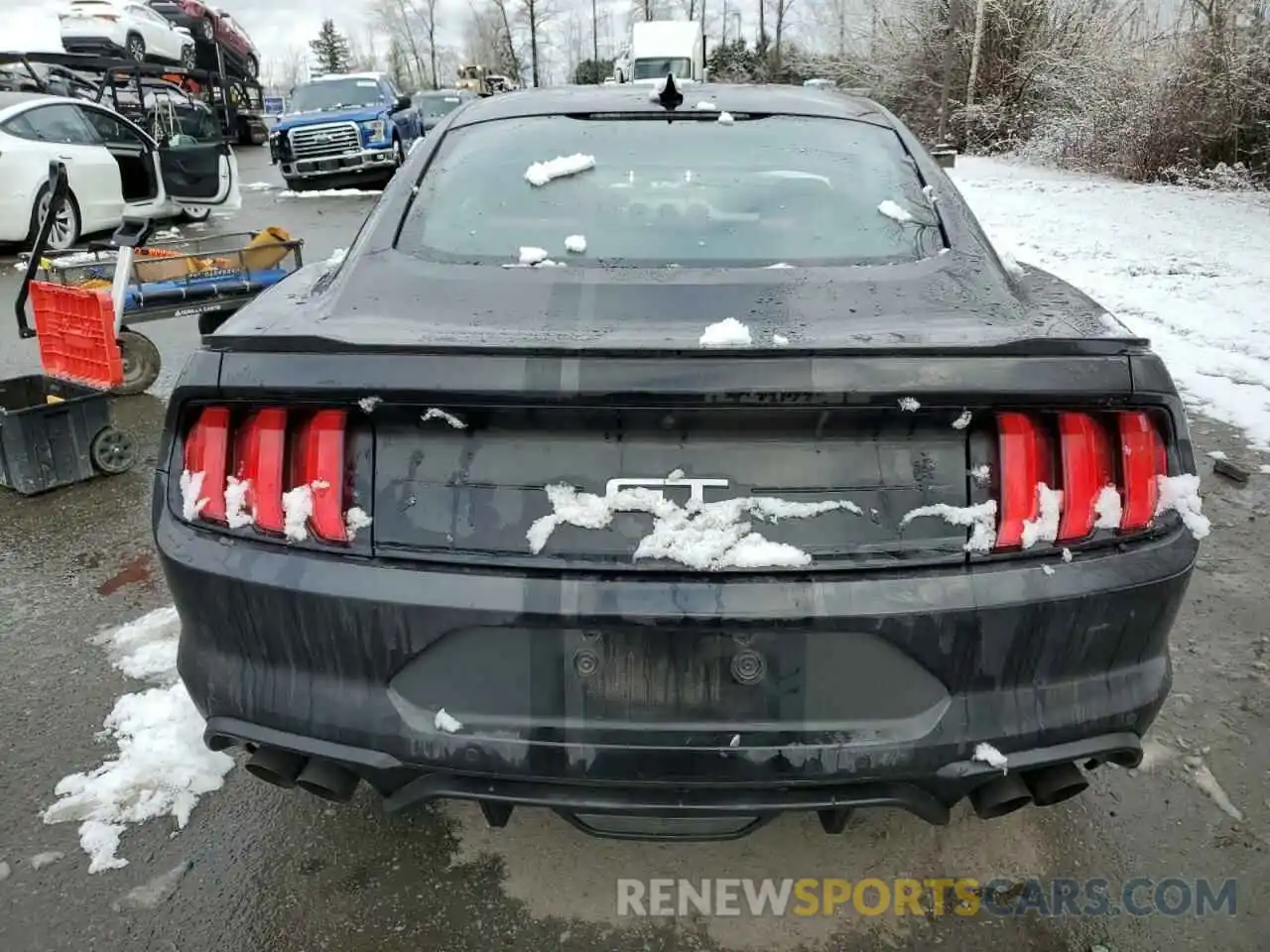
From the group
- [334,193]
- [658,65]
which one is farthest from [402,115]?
[658,65]

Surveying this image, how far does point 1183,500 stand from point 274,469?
1.73m

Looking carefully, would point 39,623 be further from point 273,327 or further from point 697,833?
point 697,833

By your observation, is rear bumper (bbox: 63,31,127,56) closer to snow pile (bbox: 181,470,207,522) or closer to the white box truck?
the white box truck

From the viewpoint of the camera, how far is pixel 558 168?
2646 mm

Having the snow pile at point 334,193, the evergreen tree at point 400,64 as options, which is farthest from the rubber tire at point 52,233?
the evergreen tree at point 400,64

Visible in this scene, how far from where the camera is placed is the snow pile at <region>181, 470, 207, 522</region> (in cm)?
182

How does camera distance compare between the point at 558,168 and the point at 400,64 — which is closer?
the point at 558,168

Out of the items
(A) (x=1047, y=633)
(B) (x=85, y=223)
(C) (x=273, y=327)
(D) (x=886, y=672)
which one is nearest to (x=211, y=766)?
(C) (x=273, y=327)

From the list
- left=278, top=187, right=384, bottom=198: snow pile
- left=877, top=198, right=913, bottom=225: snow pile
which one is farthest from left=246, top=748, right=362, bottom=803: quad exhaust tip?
left=278, top=187, right=384, bottom=198: snow pile

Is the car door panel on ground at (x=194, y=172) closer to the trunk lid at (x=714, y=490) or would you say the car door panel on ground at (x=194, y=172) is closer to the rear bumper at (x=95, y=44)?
the trunk lid at (x=714, y=490)

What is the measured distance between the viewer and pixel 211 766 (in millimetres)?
2604

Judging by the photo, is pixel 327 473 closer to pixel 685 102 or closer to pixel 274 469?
pixel 274 469

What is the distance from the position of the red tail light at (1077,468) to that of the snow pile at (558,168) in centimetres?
147

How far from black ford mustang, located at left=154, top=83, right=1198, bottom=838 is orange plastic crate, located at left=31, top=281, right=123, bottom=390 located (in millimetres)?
3428
